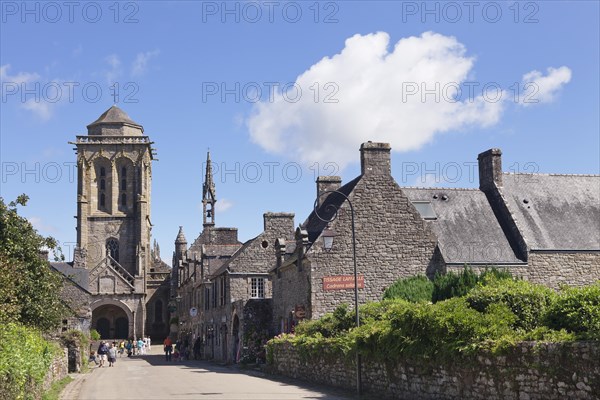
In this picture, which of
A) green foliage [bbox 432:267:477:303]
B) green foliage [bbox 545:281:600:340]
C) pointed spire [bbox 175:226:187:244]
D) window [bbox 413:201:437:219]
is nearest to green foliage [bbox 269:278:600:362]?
green foliage [bbox 545:281:600:340]

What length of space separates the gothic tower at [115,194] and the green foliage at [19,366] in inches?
2723

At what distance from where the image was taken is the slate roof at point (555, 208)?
31.4 meters

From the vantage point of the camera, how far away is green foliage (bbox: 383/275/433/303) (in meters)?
27.9

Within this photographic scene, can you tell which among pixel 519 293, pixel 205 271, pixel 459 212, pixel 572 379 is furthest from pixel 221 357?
pixel 572 379

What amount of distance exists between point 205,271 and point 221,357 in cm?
758

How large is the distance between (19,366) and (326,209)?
21319 millimetres

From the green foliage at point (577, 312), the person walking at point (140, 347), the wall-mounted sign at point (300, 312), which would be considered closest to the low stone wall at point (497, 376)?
the green foliage at point (577, 312)

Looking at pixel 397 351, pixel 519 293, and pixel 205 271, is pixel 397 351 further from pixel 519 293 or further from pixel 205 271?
pixel 205 271

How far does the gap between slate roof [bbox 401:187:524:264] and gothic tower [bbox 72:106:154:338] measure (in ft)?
185

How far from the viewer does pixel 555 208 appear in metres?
32.8

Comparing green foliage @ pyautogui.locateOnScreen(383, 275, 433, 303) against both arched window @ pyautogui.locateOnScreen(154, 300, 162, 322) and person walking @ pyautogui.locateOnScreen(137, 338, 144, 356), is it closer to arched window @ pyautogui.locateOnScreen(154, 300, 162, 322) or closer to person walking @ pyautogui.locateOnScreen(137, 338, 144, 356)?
person walking @ pyautogui.locateOnScreen(137, 338, 144, 356)

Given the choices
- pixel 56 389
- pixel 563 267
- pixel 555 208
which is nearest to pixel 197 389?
pixel 56 389

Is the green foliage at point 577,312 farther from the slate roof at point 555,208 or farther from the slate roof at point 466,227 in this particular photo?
the slate roof at point 555,208

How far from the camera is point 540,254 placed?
30797mm
